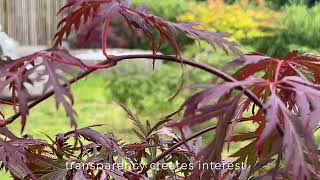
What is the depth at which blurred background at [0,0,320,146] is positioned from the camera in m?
4.32

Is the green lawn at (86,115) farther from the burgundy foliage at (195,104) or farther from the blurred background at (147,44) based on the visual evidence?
the burgundy foliage at (195,104)

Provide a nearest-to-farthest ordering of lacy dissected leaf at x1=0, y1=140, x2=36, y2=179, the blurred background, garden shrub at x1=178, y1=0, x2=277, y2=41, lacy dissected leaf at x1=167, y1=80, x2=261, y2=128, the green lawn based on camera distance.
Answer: lacy dissected leaf at x1=167, y1=80, x2=261, y2=128 → lacy dissected leaf at x1=0, y1=140, x2=36, y2=179 → the green lawn → the blurred background → garden shrub at x1=178, y1=0, x2=277, y2=41

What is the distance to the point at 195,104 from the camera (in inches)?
22.4

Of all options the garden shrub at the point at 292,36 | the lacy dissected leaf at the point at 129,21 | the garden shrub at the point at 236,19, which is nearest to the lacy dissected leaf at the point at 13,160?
the lacy dissected leaf at the point at 129,21

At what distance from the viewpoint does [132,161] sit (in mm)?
837

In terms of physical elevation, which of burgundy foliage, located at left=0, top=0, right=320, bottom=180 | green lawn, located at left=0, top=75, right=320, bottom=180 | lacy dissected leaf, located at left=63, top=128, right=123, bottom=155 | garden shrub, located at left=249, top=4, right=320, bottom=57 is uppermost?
burgundy foliage, located at left=0, top=0, right=320, bottom=180

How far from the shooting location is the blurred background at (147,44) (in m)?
4.32

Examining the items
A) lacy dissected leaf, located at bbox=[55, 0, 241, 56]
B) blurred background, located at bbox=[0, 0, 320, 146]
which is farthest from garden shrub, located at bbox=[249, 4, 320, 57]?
lacy dissected leaf, located at bbox=[55, 0, 241, 56]

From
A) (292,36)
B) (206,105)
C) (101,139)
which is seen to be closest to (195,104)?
(206,105)

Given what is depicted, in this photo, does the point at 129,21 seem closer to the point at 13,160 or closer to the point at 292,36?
the point at 13,160

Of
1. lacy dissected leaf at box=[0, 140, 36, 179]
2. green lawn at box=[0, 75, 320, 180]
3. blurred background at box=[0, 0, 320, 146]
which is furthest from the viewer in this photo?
blurred background at box=[0, 0, 320, 146]

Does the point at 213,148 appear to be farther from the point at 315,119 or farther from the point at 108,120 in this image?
the point at 108,120

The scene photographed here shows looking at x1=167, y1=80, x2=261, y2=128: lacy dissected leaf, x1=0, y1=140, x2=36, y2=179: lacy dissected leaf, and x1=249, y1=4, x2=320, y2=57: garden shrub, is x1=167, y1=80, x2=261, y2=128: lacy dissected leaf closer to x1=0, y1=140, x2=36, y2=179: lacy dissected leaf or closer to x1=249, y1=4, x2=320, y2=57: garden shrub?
x1=0, y1=140, x2=36, y2=179: lacy dissected leaf

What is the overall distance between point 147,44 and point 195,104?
6302 millimetres
